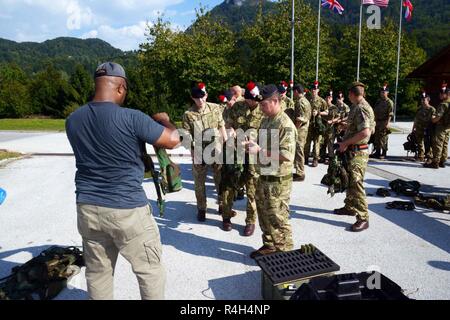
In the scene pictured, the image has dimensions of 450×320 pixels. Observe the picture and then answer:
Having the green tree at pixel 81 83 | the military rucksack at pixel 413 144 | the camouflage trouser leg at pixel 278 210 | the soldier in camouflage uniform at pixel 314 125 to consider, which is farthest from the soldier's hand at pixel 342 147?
the green tree at pixel 81 83

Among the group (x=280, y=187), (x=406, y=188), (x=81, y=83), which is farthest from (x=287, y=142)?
(x=81, y=83)

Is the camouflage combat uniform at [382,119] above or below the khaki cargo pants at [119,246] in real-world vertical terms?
above

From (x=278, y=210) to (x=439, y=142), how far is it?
23.0 ft

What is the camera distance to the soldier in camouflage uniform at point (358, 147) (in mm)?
4906

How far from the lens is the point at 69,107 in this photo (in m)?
32.1

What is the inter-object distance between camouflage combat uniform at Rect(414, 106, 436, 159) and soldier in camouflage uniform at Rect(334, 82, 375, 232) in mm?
5593

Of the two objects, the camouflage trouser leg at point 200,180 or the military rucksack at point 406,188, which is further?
the military rucksack at point 406,188

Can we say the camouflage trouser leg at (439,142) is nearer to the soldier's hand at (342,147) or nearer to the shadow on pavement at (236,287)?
the soldier's hand at (342,147)

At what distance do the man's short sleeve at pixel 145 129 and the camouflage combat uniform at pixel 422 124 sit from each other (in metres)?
9.05

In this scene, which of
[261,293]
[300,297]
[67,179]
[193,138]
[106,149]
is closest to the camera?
[106,149]

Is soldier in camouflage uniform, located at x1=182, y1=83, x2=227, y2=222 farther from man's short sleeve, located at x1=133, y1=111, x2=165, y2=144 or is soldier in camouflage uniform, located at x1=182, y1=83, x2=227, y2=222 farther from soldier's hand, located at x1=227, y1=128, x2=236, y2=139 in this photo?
man's short sleeve, located at x1=133, y1=111, x2=165, y2=144
